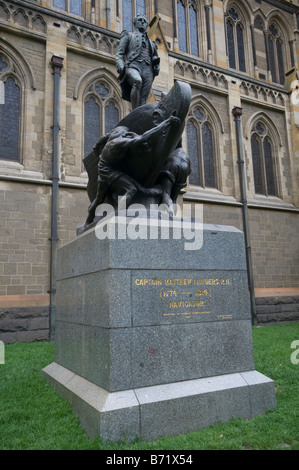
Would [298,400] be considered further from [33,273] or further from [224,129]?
[224,129]

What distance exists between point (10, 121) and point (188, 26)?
10.5m

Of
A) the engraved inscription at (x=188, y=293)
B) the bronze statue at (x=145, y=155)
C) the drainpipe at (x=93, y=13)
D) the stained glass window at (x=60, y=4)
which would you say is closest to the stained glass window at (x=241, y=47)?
the drainpipe at (x=93, y=13)

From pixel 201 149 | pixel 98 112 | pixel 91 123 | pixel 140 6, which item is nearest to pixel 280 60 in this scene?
pixel 140 6

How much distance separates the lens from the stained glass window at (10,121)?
11578 mm

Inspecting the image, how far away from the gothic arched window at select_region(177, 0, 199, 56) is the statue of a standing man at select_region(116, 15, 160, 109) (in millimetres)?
12714

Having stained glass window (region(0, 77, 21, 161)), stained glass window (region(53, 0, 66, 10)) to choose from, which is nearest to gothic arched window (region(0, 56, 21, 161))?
stained glass window (region(0, 77, 21, 161))

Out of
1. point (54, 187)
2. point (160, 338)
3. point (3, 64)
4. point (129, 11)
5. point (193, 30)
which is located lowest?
point (160, 338)

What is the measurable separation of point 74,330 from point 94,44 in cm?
1231

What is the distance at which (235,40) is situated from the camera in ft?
61.5

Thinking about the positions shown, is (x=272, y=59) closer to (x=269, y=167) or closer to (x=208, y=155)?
(x=269, y=167)

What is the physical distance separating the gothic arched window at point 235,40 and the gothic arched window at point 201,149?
452cm

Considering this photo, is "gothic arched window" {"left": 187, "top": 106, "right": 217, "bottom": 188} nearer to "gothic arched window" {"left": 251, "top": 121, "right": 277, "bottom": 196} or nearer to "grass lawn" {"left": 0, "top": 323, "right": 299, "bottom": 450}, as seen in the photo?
"gothic arched window" {"left": 251, "top": 121, "right": 277, "bottom": 196}

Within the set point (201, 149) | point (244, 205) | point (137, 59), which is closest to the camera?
point (137, 59)

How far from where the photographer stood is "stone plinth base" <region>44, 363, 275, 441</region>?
3.02 m
